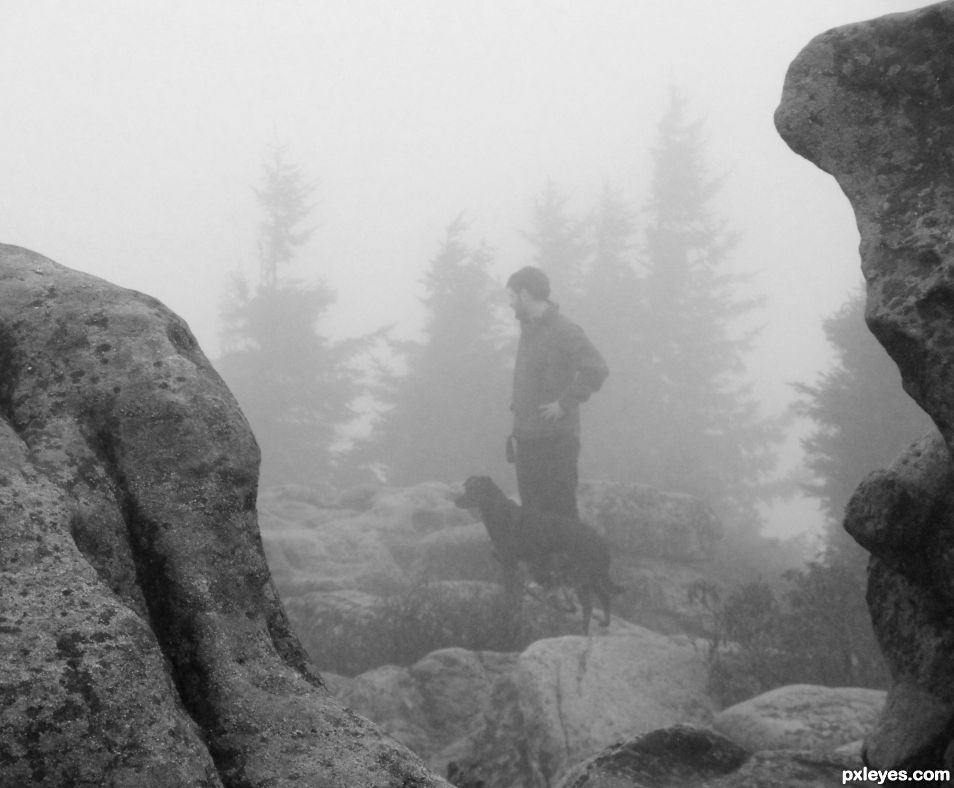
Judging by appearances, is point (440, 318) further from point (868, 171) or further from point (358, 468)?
point (868, 171)

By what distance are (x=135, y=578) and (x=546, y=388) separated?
933cm

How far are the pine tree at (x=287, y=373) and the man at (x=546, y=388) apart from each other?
593 inches

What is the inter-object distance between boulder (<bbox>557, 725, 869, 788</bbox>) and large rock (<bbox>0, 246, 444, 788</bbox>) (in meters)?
1.89

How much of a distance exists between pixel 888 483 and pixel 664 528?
10589 millimetres

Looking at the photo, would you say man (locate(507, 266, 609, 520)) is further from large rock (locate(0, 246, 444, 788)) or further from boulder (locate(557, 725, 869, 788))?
large rock (locate(0, 246, 444, 788))

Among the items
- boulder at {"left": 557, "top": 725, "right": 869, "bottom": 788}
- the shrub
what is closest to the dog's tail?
the shrub

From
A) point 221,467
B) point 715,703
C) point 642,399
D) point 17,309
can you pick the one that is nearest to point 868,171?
point 221,467

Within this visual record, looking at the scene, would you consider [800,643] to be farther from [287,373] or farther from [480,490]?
[287,373]

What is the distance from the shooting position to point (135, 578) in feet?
8.14

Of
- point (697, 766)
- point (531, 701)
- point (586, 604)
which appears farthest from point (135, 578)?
point (586, 604)

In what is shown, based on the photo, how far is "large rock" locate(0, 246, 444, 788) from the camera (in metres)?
1.89

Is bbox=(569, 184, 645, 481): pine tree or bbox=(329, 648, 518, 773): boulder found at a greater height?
bbox=(569, 184, 645, 481): pine tree

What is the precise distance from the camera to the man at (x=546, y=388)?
11453 mm

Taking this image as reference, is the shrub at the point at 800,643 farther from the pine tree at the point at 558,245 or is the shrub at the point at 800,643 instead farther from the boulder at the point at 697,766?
the pine tree at the point at 558,245
